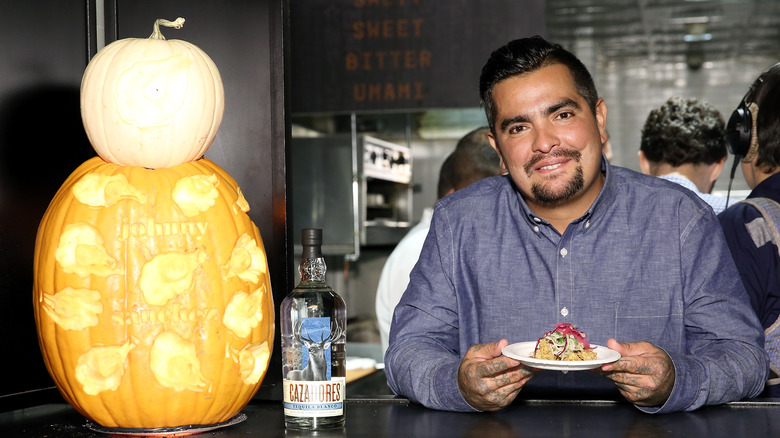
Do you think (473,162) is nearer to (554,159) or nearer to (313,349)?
(554,159)

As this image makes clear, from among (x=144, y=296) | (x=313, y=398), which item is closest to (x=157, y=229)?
(x=144, y=296)

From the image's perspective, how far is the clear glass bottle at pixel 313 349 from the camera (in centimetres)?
113

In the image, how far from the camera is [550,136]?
1.64 m

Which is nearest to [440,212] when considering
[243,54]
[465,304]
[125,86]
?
[465,304]

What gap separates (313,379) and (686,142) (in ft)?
8.36

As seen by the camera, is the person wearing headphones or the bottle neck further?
the person wearing headphones

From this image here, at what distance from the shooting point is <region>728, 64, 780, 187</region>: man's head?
199 centimetres

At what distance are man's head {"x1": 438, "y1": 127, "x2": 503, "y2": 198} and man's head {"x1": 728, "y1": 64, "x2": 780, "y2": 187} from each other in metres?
1.11

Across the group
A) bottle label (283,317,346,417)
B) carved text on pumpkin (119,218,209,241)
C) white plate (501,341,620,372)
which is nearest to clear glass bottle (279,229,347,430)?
bottle label (283,317,346,417)

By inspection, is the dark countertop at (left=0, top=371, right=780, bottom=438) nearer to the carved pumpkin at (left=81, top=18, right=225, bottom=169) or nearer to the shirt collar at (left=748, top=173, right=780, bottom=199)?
the carved pumpkin at (left=81, top=18, right=225, bottom=169)

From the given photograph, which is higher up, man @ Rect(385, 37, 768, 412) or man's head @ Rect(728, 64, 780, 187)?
man's head @ Rect(728, 64, 780, 187)

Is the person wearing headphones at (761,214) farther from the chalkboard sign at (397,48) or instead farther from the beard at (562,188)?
the chalkboard sign at (397,48)

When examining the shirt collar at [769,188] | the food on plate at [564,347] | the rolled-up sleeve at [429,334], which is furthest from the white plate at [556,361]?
the shirt collar at [769,188]

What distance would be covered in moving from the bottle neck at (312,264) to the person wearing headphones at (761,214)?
45.5 inches
